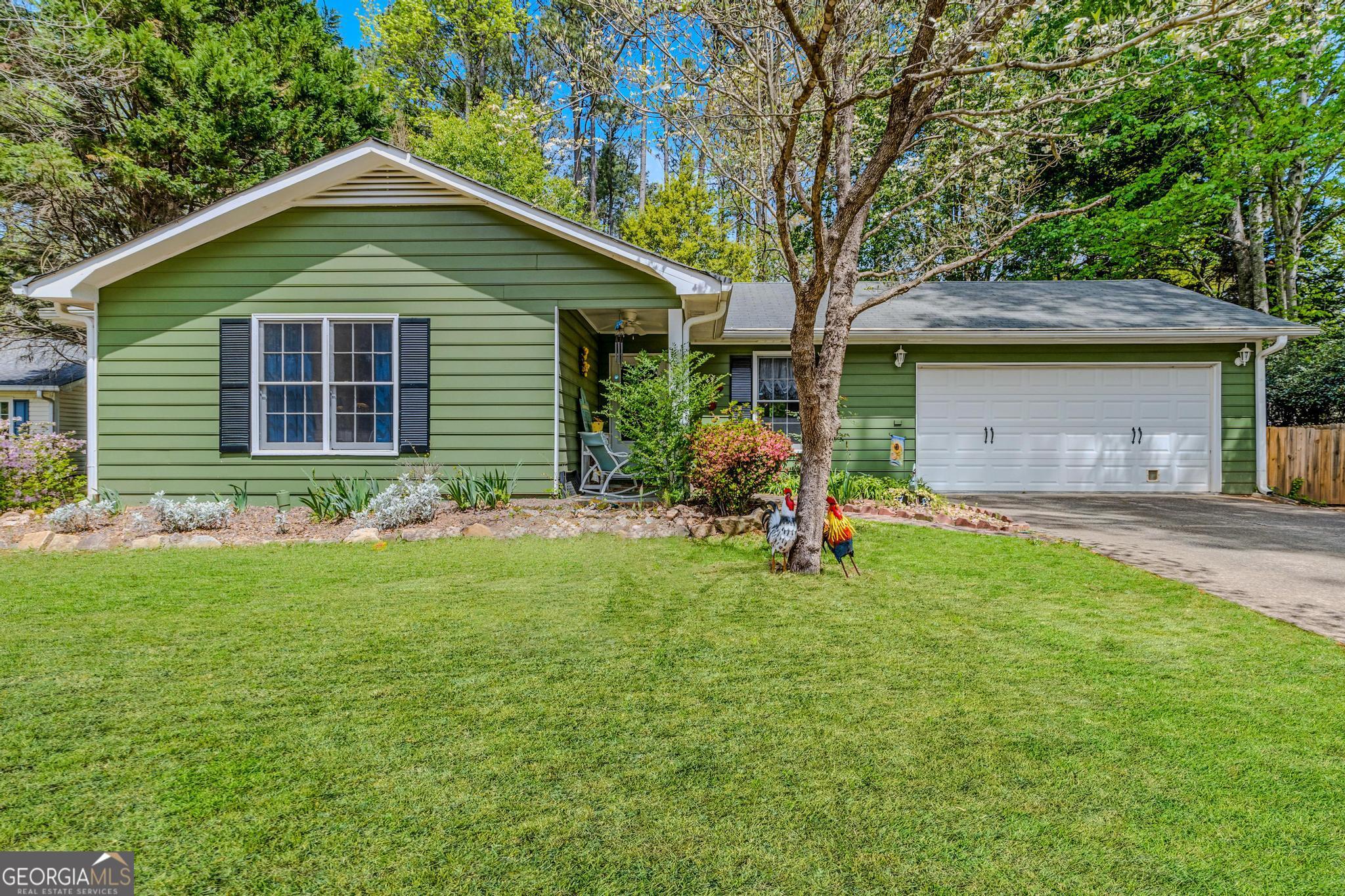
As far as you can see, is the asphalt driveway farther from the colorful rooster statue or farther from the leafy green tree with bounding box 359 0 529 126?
the leafy green tree with bounding box 359 0 529 126

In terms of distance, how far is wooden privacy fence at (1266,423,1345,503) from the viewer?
927 cm

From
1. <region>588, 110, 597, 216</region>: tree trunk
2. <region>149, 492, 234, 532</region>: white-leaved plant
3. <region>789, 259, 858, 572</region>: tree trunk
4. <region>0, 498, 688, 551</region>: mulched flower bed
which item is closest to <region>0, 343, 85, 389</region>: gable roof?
<region>0, 498, 688, 551</region>: mulched flower bed

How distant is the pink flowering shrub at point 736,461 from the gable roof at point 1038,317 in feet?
12.8

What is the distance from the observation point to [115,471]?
293 inches

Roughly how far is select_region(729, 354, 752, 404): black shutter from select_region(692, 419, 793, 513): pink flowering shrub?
4.34 meters

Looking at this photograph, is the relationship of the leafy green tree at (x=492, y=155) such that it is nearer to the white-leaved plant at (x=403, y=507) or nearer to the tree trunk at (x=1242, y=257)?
the white-leaved plant at (x=403, y=507)

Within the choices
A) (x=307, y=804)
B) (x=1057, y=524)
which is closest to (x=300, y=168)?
(x=307, y=804)

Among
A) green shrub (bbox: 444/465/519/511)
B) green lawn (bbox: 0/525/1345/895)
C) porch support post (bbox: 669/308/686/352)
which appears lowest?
green lawn (bbox: 0/525/1345/895)

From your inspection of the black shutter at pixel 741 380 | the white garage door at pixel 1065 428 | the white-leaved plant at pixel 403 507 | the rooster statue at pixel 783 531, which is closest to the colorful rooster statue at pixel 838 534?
the rooster statue at pixel 783 531

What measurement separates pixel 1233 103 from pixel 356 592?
65.5 feet

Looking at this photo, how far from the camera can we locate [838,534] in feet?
15.4

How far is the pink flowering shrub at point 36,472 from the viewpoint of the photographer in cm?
739

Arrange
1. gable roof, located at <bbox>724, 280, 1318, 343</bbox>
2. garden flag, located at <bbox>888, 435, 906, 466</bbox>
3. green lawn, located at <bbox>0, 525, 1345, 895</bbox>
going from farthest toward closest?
1. garden flag, located at <bbox>888, 435, 906, 466</bbox>
2. gable roof, located at <bbox>724, 280, 1318, 343</bbox>
3. green lawn, located at <bbox>0, 525, 1345, 895</bbox>

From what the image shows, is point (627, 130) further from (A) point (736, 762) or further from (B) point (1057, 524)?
(A) point (736, 762)
